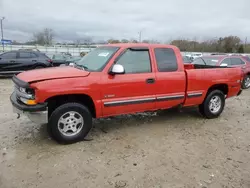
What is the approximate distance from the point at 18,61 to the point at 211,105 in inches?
401

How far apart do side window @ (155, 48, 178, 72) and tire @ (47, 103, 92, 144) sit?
1860 mm

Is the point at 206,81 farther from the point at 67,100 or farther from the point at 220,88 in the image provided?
the point at 67,100

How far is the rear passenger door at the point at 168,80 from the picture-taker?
4.97 m

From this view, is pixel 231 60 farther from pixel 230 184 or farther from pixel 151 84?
pixel 230 184

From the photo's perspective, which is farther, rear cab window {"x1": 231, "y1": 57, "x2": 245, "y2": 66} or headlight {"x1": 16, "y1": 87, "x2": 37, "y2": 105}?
rear cab window {"x1": 231, "y1": 57, "x2": 245, "y2": 66}

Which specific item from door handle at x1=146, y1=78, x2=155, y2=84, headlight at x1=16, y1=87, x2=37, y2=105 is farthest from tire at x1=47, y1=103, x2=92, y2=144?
door handle at x1=146, y1=78, x2=155, y2=84

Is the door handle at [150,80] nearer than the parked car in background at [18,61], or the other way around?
the door handle at [150,80]

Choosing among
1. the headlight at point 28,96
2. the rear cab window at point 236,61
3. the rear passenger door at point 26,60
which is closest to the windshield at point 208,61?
the rear cab window at point 236,61

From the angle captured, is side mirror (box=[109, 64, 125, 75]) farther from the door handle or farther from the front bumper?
the front bumper

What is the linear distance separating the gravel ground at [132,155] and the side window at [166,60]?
1.34 m

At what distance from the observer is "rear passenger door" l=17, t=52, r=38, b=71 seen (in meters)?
12.3

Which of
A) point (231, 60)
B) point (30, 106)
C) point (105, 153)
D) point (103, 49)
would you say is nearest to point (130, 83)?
point (103, 49)

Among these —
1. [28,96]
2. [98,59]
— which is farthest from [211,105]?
[28,96]

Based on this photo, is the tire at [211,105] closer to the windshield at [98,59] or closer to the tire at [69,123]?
the windshield at [98,59]
